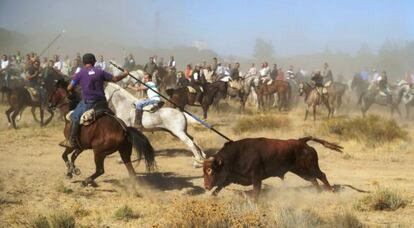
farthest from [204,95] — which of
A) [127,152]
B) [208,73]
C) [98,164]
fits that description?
[98,164]

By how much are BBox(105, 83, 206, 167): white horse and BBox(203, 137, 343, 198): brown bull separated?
362 centimetres

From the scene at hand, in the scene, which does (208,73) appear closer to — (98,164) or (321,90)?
(321,90)

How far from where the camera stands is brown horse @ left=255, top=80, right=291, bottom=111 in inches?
1131

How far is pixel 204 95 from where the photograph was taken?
78.1 feet

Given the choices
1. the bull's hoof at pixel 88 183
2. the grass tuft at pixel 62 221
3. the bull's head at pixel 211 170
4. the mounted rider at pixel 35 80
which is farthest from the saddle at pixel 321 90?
the grass tuft at pixel 62 221

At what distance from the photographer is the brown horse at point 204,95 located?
70.1 feet

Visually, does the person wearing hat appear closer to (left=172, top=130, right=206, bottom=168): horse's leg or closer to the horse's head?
the horse's head

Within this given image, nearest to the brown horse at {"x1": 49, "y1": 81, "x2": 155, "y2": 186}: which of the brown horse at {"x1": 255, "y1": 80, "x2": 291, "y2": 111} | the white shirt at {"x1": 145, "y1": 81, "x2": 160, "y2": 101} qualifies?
the white shirt at {"x1": 145, "y1": 81, "x2": 160, "y2": 101}

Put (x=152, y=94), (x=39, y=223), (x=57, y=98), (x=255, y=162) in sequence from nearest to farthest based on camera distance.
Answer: (x=39, y=223), (x=255, y=162), (x=57, y=98), (x=152, y=94)

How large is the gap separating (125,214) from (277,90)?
2157 cm

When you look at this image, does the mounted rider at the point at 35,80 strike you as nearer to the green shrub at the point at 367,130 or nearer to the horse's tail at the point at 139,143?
the green shrub at the point at 367,130

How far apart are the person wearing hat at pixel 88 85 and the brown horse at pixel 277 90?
1933cm

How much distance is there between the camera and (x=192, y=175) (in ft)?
38.8

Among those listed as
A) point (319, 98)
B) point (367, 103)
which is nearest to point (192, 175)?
point (319, 98)
